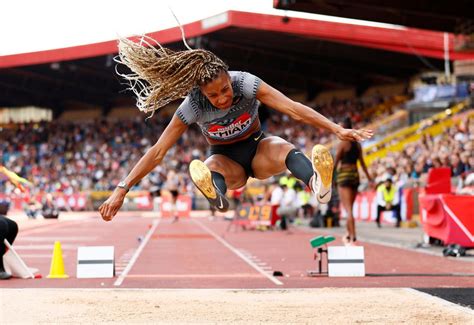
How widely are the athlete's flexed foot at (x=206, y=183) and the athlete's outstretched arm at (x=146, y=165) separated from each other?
0.27 meters

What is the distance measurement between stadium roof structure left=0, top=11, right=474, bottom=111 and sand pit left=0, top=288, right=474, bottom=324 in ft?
93.6

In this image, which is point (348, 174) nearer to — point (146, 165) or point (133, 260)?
point (133, 260)

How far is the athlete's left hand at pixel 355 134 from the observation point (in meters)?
6.06

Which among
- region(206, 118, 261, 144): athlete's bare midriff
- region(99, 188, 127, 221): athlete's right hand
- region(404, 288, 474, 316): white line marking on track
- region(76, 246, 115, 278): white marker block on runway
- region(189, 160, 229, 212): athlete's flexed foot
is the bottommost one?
region(404, 288, 474, 316): white line marking on track

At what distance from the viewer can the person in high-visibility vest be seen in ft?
78.1

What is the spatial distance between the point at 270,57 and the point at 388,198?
80.2ft

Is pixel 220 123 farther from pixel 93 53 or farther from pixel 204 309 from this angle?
pixel 93 53

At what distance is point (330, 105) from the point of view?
47.7 metres

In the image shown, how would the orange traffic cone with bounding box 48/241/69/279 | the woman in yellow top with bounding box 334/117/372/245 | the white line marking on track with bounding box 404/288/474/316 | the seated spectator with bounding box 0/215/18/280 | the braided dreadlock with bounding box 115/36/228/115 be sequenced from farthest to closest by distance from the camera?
the woman in yellow top with bounding box 334/117/372/245 → the orange traffic cone with bounding box 48/241/69/279 → the seated spectator with bounding box 0/215/18/280 → the white line marking on track with bounding box 404/288/474/316 → the braided dreadlock with bounding box 115/36/228/115

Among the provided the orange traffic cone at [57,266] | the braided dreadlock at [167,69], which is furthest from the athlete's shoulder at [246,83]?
the orange traffic cone at [57,266]

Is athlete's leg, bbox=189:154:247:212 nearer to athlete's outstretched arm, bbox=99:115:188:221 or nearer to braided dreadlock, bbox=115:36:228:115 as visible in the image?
athlete's outstretched arm, bbox=99:115:188:221

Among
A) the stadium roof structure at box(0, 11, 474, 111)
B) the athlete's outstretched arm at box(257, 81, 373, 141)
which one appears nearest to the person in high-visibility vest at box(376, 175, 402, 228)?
the stadium roof structure at box(0, 11, 474, 111)

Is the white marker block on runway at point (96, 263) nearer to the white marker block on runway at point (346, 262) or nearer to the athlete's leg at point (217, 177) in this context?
the white marker block on runway at point (346, 262)

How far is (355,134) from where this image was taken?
6121mm
